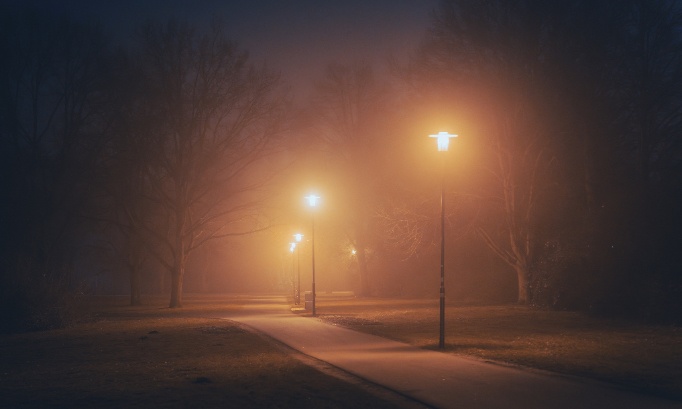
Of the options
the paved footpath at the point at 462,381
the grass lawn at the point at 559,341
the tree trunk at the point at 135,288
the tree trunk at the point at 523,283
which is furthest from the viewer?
the tree trunk at the point at 135,288

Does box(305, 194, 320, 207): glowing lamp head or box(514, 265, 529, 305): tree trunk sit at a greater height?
box(305, 194, 320, 207): glowing lamp head

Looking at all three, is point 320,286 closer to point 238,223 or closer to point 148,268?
point 148,268

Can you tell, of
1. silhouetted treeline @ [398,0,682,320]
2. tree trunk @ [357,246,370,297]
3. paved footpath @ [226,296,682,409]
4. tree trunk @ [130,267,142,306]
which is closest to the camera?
paved footpath @ [226,296,682,409]

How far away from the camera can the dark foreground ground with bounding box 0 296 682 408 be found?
10555 mm

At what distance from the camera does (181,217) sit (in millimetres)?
39906

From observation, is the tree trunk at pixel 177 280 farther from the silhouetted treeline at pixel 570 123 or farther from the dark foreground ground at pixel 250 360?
the silhouetted treeline at pixel 570 123

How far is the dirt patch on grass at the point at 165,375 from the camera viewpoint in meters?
10.2

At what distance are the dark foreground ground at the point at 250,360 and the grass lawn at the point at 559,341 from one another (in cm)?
3

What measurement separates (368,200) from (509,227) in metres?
18.9

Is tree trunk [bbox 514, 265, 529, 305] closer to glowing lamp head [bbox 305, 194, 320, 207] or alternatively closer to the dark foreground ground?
the dark foreground ground

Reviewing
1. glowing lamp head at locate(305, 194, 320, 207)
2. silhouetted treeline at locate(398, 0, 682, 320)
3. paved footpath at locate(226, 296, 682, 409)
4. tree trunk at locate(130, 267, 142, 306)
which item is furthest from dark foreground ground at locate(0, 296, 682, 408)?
tree trunk at locate(130, 267, 142, 306)

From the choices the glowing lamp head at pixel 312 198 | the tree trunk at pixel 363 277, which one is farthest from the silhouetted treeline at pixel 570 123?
the tree trunk at pixel 363 277

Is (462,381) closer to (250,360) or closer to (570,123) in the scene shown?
(250,360)

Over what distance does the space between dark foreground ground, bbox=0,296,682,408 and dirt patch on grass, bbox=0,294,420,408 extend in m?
0.02
